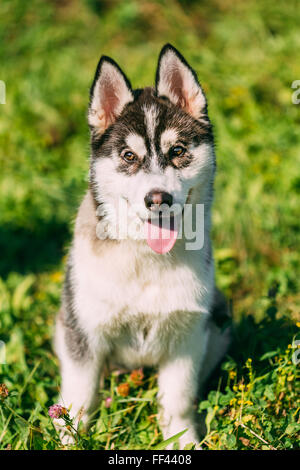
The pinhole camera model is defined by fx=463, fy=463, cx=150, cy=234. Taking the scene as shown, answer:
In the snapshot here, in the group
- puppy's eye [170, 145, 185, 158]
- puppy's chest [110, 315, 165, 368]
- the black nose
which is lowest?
puppy's chest [110, 315, 165, 368]

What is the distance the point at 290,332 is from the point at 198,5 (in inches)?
244

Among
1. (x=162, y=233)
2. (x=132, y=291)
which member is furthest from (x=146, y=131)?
(x=132, y=291)

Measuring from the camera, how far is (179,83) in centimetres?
259

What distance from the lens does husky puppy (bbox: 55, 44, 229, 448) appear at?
8.13ft

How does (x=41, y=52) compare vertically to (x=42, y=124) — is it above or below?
above

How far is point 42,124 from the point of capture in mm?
5918

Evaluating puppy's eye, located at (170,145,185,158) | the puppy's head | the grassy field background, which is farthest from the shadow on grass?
puppy's eye, located at (170,145,185,158)

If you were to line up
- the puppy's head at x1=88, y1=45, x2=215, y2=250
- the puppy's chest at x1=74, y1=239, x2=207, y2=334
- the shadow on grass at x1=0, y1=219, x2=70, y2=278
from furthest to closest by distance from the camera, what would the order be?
1. the shadow on grass at x1=0, y1=219, x2=70, y2=278
2. the puppy's chest at x1=74, y1=239, x2=207, y2=334
3. the puppy's head at x1=88, y1=45, x2=215, y2=250

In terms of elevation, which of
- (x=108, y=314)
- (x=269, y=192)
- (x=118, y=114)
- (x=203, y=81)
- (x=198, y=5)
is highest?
(x=198, y=5)

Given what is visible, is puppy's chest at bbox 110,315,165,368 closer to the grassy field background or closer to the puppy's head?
the grassy field background

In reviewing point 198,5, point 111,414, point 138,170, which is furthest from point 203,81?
point 111,414

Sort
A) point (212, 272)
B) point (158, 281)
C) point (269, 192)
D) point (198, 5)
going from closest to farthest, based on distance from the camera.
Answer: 1. point (158, 281)
2. point (212, 272)
3. point (269, 192)
4. point (198, 5)

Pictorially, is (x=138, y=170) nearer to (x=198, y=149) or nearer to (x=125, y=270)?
(x=198, y=149)

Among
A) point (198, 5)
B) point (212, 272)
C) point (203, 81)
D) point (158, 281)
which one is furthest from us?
point (198, 5)
